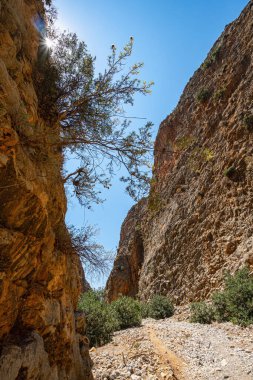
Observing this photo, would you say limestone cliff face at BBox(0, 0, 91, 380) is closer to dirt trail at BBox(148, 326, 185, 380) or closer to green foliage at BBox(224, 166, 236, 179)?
dirt trail at BBox(148, 326, 185, 380)

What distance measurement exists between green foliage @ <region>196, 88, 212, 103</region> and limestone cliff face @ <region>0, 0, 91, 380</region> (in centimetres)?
1941

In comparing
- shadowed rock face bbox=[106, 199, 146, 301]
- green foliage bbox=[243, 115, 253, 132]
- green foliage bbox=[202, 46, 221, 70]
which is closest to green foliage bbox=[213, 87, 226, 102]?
green foliage bbox=[243, 115, 253, 132]

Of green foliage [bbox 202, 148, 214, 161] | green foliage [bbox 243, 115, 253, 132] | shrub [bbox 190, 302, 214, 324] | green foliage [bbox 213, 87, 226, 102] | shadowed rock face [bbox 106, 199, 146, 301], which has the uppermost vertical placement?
green foliage [bbox 213, 87, 226, 102]

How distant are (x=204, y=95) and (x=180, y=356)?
2033 cm

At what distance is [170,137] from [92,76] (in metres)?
24.1

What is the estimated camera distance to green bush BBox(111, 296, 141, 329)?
41.4 feet

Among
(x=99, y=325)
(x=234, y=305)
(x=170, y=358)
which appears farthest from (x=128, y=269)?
(x=170, y=358)

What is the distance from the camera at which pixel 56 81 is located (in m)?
6.14

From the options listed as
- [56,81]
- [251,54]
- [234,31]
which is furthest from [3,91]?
[234,31]

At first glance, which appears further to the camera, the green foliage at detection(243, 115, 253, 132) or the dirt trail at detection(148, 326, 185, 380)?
the green foliage at detection(243, 115, 253, 132)

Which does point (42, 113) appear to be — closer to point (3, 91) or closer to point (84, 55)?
point (84, 55)

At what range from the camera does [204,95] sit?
2278 centimetres

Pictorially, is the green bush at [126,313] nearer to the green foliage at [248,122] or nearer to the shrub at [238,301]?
the shrub at [238,301]

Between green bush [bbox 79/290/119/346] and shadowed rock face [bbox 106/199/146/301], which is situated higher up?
shadowed rock face [bbox 106/199/146/301]
